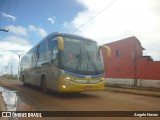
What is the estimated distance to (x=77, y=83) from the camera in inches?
411

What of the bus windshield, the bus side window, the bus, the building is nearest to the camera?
the bus

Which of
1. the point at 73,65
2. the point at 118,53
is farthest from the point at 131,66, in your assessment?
the point at 73,65

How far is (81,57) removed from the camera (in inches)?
429

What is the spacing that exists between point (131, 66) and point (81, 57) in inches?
912

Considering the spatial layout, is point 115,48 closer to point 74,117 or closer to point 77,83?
point 77,83

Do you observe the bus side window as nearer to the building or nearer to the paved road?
the paved road

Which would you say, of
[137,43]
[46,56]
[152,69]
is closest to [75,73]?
[46,56]

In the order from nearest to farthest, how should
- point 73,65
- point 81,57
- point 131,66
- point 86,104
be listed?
point 86,104 < point 73,65 < point 81,57 < point 131,66

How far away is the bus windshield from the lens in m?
10.5

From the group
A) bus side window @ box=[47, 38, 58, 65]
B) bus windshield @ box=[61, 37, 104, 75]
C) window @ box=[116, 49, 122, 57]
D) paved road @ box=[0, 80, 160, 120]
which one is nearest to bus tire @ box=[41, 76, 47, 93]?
bus side window @ box=[47, 38, 58, 65]

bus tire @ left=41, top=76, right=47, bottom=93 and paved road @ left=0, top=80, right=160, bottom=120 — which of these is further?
bus tire @ left=41, top=76, right=47, bottom=93

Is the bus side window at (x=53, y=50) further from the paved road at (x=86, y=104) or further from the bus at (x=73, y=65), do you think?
the paved road at (x=86, y=104)

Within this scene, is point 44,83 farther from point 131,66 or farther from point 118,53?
point 118,53

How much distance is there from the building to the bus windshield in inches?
714
